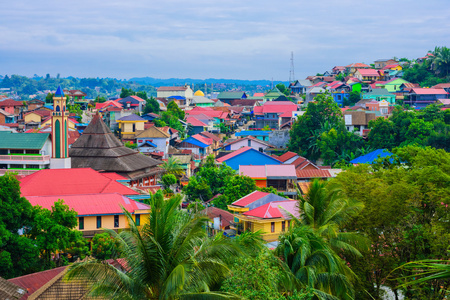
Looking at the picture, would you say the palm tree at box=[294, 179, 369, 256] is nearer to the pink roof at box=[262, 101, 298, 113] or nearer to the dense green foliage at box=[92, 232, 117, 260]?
the dense green foliage at box=[92, 232, 117, 260]

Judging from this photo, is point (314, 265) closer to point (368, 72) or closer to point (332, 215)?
point (332, 215)

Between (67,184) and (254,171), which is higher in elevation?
(67,184)

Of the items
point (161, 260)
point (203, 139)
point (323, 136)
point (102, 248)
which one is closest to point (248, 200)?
point (102, 248)

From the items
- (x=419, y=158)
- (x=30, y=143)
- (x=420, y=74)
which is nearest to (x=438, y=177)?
(x=419, y=158)

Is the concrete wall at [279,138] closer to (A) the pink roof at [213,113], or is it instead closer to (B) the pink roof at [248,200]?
(A) the pink roof at [213,113]

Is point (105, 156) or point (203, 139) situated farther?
point (203, 139)

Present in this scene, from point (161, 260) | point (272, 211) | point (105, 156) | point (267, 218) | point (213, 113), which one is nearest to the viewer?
point (161, 260)

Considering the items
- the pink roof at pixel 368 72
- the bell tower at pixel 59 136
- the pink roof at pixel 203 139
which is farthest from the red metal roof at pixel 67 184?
the pink roof at pixel 368 72

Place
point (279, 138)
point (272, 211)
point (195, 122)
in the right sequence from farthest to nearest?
1. point (195, 122)
2. point (279, 138)
3. point (272, 211)
